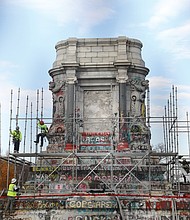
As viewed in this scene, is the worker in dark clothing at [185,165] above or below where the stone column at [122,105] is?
below

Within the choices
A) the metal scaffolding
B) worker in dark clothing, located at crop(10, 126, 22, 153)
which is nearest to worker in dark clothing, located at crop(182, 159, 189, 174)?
the metal scaffolding

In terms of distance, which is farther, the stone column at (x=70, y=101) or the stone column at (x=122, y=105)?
the stone column at (x=70, y=101)

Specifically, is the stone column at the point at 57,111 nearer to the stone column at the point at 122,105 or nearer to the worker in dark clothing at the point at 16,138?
the worker in dark clothing at the point at 16,138

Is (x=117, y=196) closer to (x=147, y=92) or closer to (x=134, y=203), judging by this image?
(x=134, y=203)

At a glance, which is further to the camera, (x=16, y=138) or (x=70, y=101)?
(x=70, y=101)

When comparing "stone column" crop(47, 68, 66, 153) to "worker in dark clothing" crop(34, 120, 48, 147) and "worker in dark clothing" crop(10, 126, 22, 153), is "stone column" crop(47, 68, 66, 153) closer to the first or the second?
"worker in dark clothing" crop(34, 120, 48, 147)

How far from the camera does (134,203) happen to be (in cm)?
2111

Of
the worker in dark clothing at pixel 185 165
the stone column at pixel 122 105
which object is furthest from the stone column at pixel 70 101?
the worker in dark clothing at pixel 185 165

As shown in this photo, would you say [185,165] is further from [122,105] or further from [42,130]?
[42,130]

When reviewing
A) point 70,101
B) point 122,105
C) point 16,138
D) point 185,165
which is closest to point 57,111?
point 70,101

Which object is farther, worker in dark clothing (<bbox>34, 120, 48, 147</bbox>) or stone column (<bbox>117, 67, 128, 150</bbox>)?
stone column (<bbox>117, 67, 128, 150</bbox>)

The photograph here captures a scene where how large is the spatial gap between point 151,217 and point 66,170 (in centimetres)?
859

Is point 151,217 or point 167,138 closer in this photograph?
point 151,217

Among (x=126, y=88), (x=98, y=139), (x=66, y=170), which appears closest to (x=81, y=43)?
(x=126, y=88)
